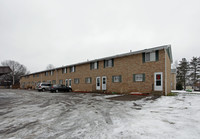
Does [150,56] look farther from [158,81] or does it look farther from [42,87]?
[42,87]

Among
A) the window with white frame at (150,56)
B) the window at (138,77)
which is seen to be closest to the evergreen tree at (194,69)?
the window with white frame at (150,56)

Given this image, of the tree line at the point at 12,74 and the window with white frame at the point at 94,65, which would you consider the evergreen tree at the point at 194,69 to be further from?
the tree line at the point at 12,74

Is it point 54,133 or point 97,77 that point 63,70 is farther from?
point 54,133

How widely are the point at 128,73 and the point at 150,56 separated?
3.39m

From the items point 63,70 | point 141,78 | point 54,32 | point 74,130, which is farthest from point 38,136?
point 54,32

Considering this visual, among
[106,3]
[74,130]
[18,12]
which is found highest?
[106,3]

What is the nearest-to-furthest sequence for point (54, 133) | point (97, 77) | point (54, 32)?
point (54, 133), point (97, 77), point (54, 32)

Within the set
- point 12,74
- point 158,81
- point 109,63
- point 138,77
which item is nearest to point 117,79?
point 109,63

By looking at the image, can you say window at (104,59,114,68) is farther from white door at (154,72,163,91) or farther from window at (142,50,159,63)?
white door at (154,72,163,91)

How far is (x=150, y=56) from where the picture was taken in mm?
13766

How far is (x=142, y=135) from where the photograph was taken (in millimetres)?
3129

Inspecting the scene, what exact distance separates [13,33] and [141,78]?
25.9 metres

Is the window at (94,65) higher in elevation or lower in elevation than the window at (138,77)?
higher

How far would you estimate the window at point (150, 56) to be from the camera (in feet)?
43.2
